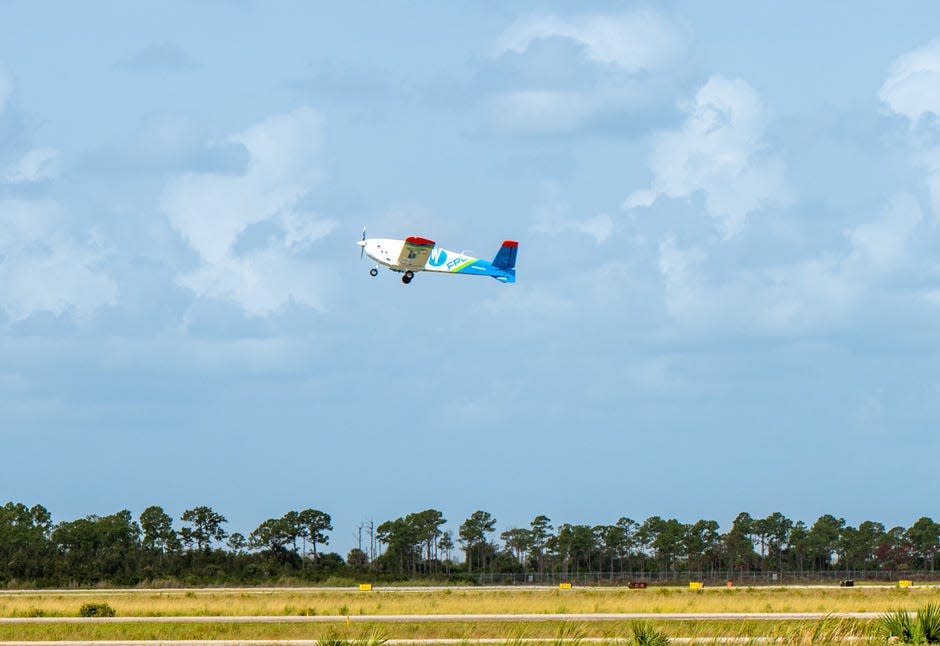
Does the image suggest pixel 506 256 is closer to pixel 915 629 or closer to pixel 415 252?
pixel 415 252

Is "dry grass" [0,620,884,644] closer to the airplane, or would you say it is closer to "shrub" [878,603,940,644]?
"shrub" [878,603,940,644]

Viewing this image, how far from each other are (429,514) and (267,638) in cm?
11500

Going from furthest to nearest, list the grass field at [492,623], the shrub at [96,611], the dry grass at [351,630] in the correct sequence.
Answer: the shrub at [96,611] < the dry grass at [351,630] < the grass field at [492,623]

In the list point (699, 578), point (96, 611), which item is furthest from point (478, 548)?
point (96, 611)

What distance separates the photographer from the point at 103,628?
47.5 metres

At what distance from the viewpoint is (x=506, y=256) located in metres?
78.3

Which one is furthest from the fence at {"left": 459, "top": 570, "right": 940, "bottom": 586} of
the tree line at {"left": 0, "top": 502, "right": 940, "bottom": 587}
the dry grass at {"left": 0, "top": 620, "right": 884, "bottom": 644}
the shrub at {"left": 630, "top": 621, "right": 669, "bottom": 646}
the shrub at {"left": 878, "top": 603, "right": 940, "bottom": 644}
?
the shrub at {"left": 630, "top": 621, "right": 669, "bottom": 646}

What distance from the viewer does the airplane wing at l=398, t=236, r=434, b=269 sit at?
238 ft

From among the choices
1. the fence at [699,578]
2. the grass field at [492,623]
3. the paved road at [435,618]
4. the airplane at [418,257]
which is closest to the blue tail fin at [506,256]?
the airplane at [418,257]

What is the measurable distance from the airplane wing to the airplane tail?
5394 millimetres

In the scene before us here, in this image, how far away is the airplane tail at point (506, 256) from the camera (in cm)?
7775

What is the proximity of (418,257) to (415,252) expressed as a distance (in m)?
0.42

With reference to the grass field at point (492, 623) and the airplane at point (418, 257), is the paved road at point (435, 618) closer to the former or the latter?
the grass field at point (492, 623)

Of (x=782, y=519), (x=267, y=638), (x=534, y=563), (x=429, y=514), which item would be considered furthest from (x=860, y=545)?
(x=267, y=638)
